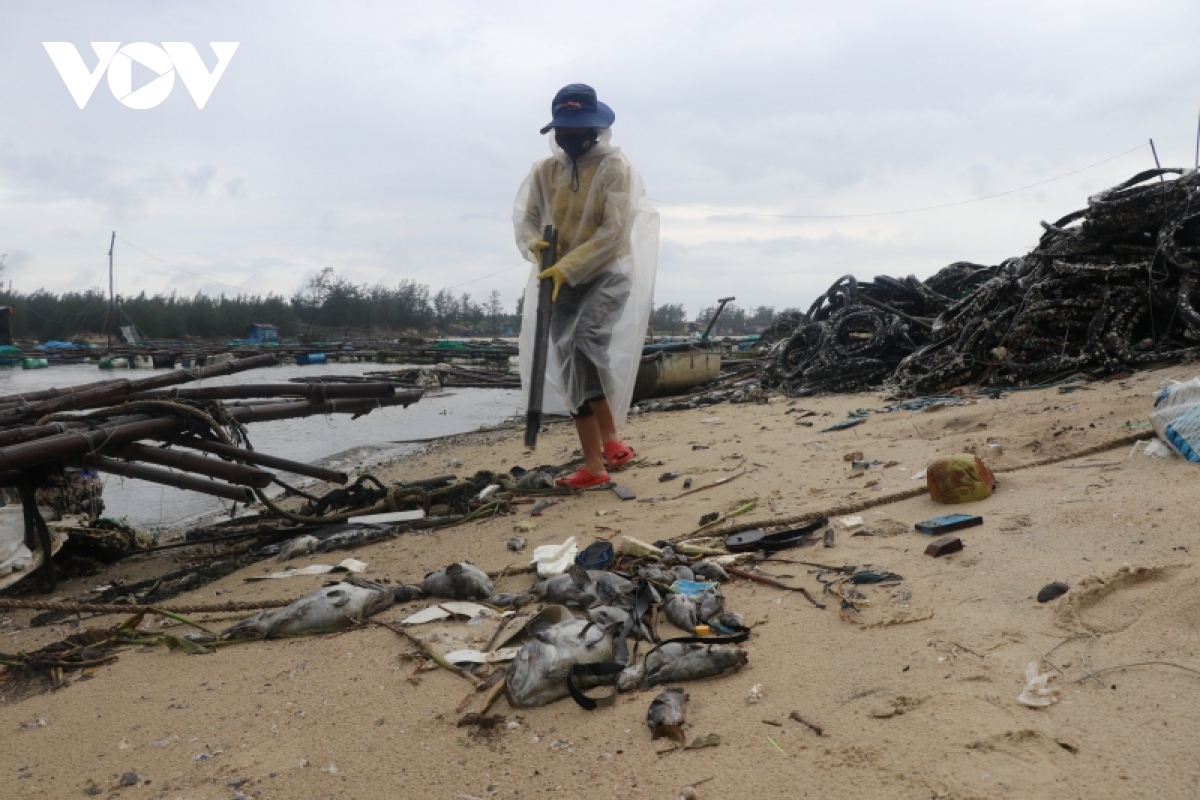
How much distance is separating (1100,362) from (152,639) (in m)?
5.53

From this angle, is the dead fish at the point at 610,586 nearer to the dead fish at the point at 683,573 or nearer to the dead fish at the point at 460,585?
the dead fish at the point at 683,573

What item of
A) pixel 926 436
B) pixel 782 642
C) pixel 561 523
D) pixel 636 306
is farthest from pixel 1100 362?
pixel 782 642

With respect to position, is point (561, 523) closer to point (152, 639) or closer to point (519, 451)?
point (152, 639)

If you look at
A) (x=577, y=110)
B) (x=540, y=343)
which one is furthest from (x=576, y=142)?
(x=540, y=343)

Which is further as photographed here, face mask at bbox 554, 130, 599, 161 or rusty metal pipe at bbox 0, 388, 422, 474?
face mask at bbox 554, 130, 599, 161

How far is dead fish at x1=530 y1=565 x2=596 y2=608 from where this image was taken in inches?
90.4

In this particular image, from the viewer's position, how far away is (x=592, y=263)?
4141 millimetres

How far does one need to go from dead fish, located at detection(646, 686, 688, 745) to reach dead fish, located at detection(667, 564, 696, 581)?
73cm

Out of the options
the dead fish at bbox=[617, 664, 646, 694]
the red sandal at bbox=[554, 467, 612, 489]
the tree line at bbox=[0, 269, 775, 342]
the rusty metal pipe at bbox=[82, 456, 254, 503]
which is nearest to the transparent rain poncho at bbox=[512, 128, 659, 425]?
the red sandal at bbox=[554, 467, 612, 489]

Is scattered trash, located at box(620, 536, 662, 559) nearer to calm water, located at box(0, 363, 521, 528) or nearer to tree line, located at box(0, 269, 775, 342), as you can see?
calm water, located at box(0, 363, 521, 528)

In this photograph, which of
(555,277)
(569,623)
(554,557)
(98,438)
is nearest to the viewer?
(569,623)

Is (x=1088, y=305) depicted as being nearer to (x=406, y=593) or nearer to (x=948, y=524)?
(x=948, y=524)

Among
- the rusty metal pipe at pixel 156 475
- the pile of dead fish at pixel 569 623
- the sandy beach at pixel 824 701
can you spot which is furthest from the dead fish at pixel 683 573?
the rusty metal pipe at pixel 156 475

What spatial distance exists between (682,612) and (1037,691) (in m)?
0.85
